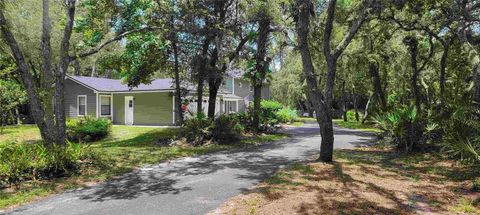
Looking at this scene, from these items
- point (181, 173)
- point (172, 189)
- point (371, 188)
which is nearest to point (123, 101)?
point (181, 173)

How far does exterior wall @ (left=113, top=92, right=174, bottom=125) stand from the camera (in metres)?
26.4

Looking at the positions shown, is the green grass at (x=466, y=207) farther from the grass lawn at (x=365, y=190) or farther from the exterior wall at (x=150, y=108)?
the exterior wall at (x=150, y=108)

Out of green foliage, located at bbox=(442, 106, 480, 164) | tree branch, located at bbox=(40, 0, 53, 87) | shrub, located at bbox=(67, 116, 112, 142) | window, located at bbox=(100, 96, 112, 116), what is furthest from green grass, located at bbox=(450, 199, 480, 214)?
window, located at bbox=(100, 96, 112, 116)

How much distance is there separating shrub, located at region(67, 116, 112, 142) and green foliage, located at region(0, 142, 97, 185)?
9.73m

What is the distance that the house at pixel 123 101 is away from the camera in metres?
26.5

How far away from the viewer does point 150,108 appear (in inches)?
1062

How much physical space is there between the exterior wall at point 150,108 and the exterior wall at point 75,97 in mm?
2161

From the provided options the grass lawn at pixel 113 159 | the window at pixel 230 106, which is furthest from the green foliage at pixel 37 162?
the window at pixel 230 106

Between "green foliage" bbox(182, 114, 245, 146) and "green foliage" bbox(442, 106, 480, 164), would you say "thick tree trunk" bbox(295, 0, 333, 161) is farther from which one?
"green foliage" bbox(182, 114, 245, 146)

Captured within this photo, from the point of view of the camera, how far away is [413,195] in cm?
730

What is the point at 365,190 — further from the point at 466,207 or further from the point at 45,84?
the point at 45,84

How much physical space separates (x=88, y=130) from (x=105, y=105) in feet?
30.2

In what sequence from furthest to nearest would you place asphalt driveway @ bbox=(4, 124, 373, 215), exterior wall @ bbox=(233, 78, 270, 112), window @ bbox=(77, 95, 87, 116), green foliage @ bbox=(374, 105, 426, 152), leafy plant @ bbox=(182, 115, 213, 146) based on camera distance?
exterior wall @ bbox=(233, 78, 270, 112), window @ bbox=(77, 95, 87, 116), leafy plant @ bbox=(182, 115, 213, 146), green foliage @ bbox=(374, 105, 426, 152), asphalt driveway @ bbox=(4, 124, 373, 215)

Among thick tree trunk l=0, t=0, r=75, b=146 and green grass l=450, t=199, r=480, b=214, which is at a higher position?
thick tree trunk l=0, t=0, r=75, b=146
